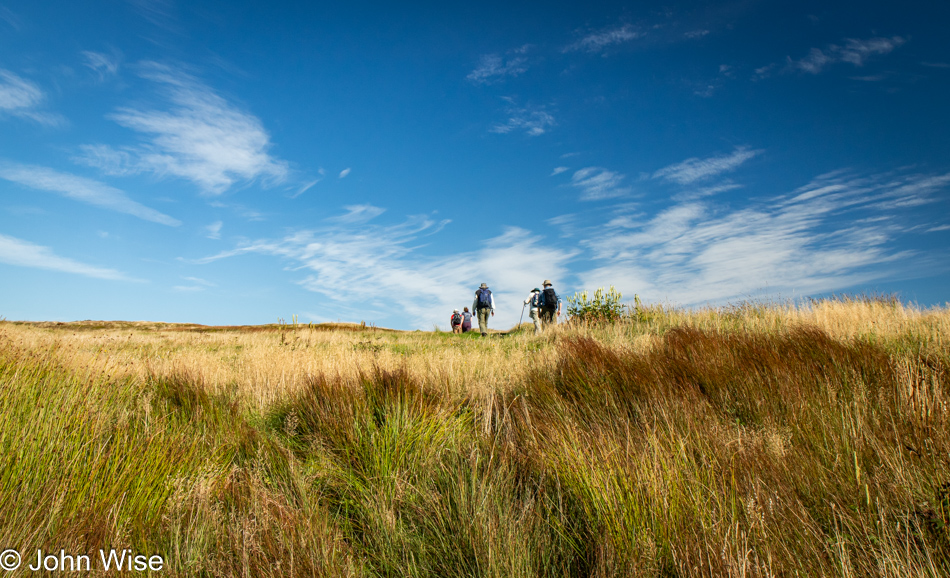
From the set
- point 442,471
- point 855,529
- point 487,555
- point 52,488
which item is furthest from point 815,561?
point 52,488

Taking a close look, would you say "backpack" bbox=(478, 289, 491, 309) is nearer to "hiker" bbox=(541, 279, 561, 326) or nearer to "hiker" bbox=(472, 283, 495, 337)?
"hiker" bbox=(472, 283, 495, 337)

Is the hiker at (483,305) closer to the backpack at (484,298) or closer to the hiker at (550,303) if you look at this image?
the backpack at (484,298)

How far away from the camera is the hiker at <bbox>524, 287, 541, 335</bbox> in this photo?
1828cm

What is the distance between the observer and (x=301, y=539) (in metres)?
2.29

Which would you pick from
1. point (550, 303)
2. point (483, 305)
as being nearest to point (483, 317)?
point (483, 305)

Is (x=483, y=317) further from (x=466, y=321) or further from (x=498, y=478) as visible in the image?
(x=498, y=478)

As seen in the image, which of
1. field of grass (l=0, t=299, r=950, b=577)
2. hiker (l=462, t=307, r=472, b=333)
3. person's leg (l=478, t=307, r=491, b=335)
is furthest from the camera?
hiker (l=462, t=307, r=472, b=333)

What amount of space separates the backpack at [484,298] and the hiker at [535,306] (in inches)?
80.1

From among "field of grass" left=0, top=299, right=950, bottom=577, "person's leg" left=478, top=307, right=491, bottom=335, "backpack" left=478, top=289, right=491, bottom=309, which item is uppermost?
"backpack" left=478, top=289, right=491, bottom=309

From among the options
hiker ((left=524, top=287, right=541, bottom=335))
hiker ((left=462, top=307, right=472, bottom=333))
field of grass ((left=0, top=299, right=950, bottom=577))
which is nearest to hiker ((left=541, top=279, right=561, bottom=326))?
hiker ((left=524, top=287, right=541, bottom=335))

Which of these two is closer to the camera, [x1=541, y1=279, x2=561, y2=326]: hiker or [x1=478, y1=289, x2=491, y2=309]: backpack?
[x1=541, y1=279, x2=561, y2=326]: hiker

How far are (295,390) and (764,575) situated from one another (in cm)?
526

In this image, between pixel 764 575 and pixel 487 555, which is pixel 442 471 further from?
pixel 764 575

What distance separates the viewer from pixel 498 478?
9.58 feet
